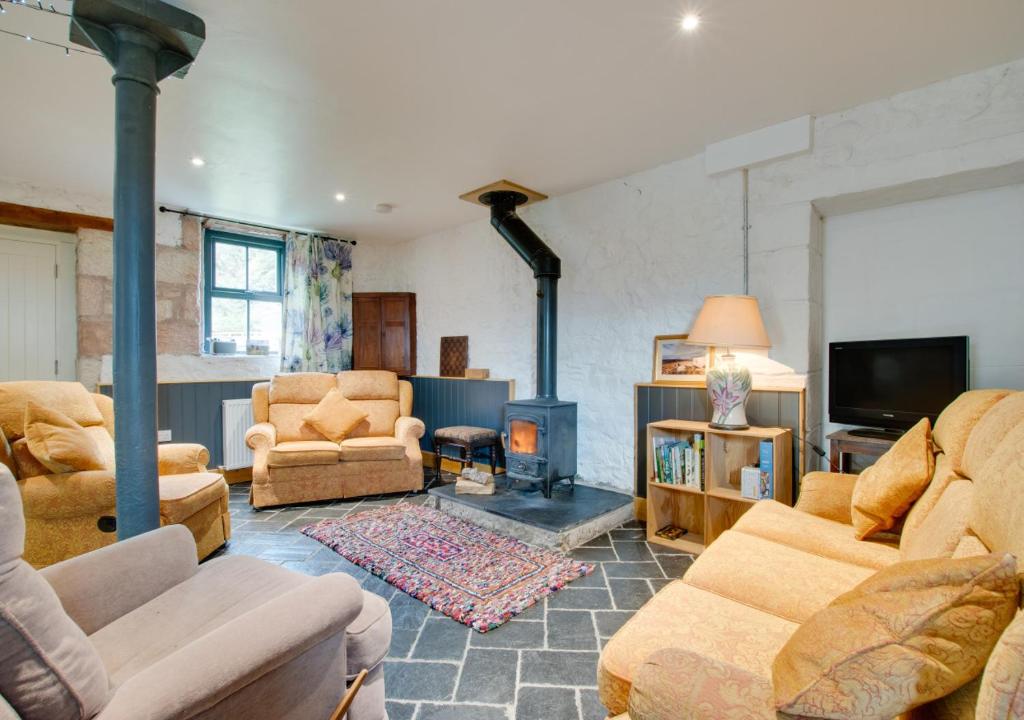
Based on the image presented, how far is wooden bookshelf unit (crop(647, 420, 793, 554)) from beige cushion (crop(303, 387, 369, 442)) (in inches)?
100

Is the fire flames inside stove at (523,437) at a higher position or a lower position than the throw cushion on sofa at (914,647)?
lower

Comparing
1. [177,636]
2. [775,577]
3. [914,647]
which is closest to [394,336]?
[177,636]

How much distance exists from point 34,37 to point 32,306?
8.90 ft

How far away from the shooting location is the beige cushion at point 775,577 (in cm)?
142

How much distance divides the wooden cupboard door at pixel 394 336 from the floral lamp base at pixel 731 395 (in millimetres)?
3527

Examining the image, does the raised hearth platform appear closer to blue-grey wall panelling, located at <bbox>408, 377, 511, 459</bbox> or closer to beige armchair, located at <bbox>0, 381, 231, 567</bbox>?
blue-grey wall panelling, located at <bbox>408, 377, 511, 459</bbox>

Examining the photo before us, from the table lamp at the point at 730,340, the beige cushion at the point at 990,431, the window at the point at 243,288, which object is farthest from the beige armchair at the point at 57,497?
the beige cushion at the point at 990,431

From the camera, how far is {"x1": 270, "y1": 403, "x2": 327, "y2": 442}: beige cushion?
4.25 m

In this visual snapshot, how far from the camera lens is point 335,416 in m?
4.25

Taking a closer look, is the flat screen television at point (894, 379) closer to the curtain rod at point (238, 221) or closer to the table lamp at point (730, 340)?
the table lamp at point (730, 340)

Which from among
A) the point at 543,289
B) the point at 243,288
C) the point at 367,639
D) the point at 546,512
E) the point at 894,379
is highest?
the point at 243,288

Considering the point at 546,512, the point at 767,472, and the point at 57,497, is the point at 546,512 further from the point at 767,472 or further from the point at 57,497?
the point at 57,497

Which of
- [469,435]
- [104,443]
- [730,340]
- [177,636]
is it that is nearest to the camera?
[177,636]

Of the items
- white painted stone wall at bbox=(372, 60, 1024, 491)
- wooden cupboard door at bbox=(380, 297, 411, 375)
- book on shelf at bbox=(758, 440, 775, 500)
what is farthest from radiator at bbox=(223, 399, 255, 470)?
book on shelf at bbox=(758, 440, 775, 500)
